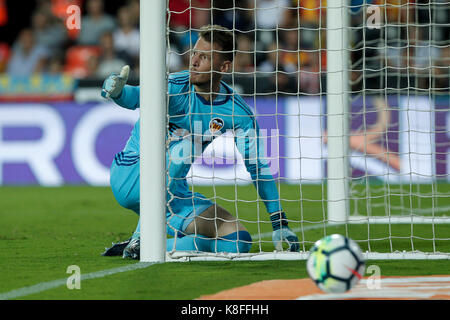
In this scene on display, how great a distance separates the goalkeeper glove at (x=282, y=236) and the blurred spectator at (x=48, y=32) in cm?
908

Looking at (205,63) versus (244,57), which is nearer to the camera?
(205,63)

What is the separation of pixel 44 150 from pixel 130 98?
641cm

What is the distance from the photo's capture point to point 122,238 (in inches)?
246

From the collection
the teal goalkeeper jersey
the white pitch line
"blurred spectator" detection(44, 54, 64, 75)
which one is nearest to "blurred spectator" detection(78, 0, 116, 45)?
"blurred spectator" detection(44, 54, 64, 75)

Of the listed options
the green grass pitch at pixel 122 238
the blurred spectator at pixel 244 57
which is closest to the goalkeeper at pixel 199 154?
the green grass pitch at pixel 122 238

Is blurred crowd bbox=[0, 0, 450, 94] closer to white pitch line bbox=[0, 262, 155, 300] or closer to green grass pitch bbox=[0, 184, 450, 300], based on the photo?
green grass pitch bbox=[0, 184, 450, 300]

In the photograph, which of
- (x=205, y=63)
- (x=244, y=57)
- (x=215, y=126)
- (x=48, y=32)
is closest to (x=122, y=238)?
(x=215, y=126)

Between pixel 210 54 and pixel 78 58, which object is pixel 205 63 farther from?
pixel 78 58

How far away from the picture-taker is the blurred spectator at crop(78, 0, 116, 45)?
13289 millimetres

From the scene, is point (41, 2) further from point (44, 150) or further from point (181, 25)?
point (44, 150)

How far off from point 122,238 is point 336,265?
2.91m

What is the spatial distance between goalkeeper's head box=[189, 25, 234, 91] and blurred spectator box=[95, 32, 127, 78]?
739 centimetres
